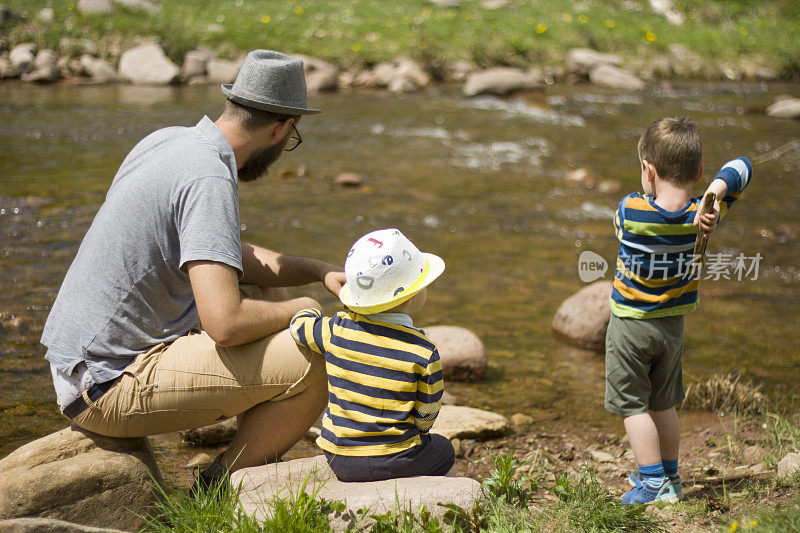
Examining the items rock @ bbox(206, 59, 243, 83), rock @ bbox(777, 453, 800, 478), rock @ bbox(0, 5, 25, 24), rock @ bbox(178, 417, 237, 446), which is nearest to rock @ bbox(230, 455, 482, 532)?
rock @ bbox(178, 417, 237, 446)

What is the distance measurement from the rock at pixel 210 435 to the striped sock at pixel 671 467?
2.00m

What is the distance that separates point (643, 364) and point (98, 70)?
44.2 feet

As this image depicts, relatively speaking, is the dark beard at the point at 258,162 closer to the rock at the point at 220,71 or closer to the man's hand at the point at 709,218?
the man's hand at the point at 709,218

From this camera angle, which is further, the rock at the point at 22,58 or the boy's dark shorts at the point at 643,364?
the rock at the point at 22,58

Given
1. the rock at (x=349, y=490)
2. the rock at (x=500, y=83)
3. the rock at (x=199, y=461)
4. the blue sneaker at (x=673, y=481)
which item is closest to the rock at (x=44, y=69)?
the rock at (x=500, y=83)

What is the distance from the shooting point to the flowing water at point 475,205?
4812mm

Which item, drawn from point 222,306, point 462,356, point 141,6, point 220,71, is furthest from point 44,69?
point 222,306

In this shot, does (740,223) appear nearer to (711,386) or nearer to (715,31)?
(711,386)

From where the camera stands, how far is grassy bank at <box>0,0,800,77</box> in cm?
1538

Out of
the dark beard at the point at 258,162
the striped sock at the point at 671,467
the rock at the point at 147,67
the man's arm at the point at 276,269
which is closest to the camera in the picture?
the dark beard at the point at 258,162

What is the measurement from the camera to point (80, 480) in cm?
272

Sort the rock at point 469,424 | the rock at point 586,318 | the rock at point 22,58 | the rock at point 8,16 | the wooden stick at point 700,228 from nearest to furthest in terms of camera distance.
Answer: the wooden stick at point 700,228 < the rock at point 469,424 < the rock at point 586,318 < the rock at point 22,58 < the rock at point 8,16

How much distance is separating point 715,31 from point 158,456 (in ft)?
59.4

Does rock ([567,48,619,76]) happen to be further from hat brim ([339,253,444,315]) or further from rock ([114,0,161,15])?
hat brim ([339,253,444,315])
